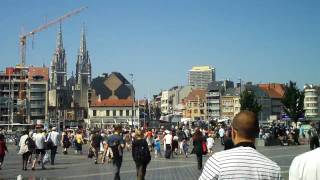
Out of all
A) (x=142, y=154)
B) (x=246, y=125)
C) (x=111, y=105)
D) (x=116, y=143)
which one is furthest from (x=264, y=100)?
(x=246, y=125)

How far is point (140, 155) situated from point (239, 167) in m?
11.2

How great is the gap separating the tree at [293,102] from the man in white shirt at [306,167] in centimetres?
6343

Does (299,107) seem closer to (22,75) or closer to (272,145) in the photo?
(272,145)

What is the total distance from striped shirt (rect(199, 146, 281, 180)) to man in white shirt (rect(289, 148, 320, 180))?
0.13 meters

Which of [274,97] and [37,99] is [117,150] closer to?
[37,99]

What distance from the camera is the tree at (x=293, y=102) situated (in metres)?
66.3

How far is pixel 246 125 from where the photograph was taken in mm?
4531

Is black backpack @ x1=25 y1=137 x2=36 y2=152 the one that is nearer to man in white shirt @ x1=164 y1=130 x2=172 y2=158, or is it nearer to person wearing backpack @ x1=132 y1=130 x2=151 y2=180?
person wearing backpack @ x1=132 y1=130 x2=151 y2=180

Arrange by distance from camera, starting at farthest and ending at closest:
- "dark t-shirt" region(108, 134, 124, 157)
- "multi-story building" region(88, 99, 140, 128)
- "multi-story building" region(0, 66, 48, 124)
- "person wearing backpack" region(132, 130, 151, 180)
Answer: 1. "multi-story building" region(88, 99, 140, 128)
2. "multi-story building" region(0, 66, 48, 124)
3. "dark t-shirt" region(108, 134, 124, 157)
4. "person wearing backpack" region(132, 130, 151, 180)

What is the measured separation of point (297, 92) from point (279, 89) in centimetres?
12558

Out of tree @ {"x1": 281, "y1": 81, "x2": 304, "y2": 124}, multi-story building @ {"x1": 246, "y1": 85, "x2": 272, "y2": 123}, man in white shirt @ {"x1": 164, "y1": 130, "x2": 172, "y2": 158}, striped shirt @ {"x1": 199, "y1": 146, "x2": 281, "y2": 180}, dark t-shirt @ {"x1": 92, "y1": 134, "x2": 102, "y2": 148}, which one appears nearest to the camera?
striped shirt @ {"x1": 199, "y1": 146, "x2": 281, "y2": 180}

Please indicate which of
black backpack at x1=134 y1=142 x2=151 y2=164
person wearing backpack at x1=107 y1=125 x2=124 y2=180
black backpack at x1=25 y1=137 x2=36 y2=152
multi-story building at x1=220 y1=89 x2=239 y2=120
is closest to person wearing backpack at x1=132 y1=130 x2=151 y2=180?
black backpack at x1=134 y1=142 x2=151 y2=164

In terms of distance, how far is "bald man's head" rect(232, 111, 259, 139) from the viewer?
4531 mm

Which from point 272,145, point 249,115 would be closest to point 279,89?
point 272,145
